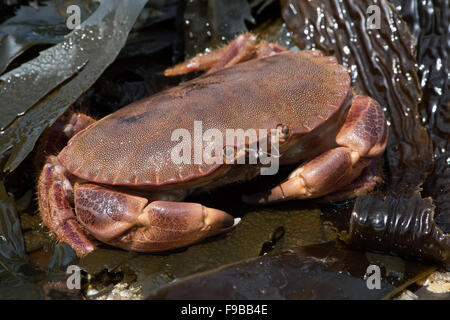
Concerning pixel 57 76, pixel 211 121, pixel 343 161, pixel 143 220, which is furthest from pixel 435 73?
pixel 57 76

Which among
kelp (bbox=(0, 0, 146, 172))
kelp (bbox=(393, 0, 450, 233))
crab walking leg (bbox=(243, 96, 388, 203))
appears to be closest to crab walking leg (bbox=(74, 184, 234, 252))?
crab walking leg (bbox=(243, 96, 388, 203))

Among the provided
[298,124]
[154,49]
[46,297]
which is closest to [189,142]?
[298,124]

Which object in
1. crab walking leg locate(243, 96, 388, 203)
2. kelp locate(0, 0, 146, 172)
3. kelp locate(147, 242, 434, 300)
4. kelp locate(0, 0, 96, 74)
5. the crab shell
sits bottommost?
kelp locate(147, 242, 434, 300)

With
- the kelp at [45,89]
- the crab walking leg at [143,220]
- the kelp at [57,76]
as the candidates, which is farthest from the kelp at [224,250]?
the kelp at [57,76]

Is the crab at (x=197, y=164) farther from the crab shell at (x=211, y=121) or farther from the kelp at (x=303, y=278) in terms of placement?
the kelp at (x=303, y=278)

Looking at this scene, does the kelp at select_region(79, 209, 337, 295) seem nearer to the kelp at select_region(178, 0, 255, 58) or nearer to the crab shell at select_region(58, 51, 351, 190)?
the crab shell at select_region(58, 51, 351, 190)
